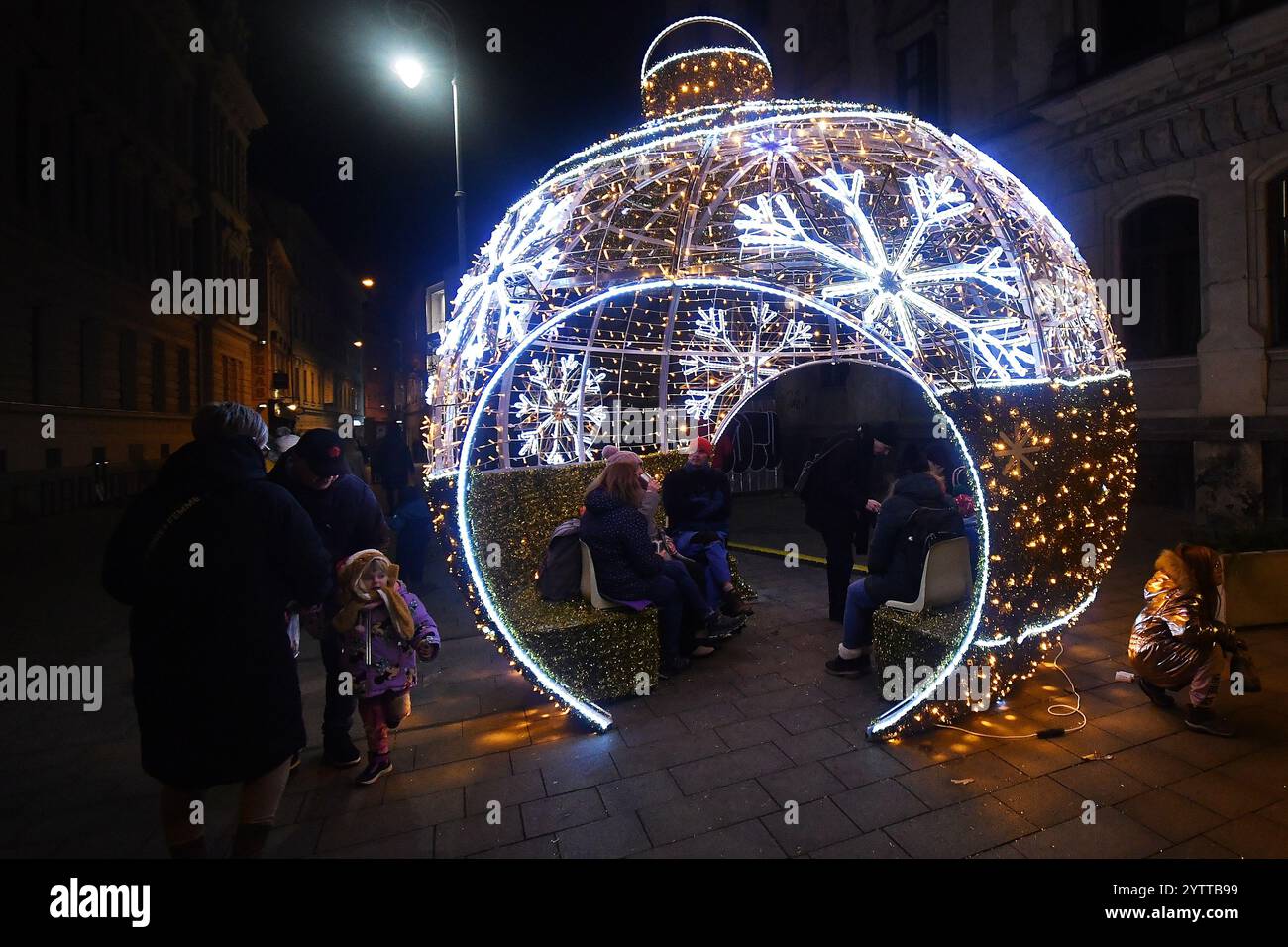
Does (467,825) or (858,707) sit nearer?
(467,825)

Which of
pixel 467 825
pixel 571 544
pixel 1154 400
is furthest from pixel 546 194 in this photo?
pixel 1154 400

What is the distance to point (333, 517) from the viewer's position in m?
3.74

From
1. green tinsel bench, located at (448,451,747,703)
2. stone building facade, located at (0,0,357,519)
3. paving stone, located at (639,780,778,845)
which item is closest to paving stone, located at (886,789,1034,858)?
paving stone, located at (639,780,778,845)

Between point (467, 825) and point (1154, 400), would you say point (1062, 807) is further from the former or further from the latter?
point (1154, 400)

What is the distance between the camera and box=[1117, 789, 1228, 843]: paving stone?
114 inches

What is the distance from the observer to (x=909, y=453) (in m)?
4.72

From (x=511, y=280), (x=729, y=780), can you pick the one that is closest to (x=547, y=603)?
(x=729, y=780)

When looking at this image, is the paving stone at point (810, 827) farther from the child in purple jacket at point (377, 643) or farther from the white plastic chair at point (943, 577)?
the child in purple jacket at point (377, 643)

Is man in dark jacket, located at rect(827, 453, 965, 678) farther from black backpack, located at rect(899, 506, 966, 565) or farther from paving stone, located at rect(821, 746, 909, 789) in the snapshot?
paving stone, located at rect(821, 746, 909, 789)

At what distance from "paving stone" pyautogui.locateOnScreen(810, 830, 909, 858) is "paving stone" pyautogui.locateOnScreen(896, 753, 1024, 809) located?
39 cm

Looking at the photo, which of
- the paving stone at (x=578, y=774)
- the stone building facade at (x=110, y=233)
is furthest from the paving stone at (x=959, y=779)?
the stone building facade at (x=110, y=233)

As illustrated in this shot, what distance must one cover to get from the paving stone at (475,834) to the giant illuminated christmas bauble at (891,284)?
3.39 feet
